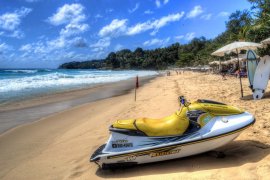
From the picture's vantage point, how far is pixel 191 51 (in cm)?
10719

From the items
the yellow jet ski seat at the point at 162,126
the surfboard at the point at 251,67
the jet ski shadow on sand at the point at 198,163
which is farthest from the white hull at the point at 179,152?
the surfboard at the point at 251,67

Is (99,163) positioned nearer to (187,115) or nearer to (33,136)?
(187,115)

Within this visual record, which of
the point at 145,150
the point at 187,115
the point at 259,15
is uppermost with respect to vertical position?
the point at 259,15

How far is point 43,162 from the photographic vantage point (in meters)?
5.89

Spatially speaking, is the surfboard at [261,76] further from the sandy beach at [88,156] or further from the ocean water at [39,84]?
the ocean water at [39,84]

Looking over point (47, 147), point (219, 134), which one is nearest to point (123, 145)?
point (219, 134)

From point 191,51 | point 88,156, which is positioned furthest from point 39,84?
point 191,51

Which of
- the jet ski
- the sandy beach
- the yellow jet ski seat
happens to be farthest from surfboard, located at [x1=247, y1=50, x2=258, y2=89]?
the yellow jet ski seat

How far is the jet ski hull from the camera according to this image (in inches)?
185

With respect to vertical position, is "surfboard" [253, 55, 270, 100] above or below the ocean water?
above

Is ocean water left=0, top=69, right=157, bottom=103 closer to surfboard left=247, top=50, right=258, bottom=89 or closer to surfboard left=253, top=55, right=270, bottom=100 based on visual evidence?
surfboard left=247, top=50, right=258, bottom=89

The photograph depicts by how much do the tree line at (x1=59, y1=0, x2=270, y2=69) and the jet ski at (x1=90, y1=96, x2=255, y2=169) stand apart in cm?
1614

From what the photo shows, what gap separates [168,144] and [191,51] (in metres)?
106

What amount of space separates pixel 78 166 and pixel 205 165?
2351 mm
